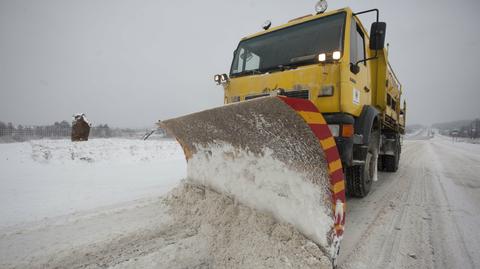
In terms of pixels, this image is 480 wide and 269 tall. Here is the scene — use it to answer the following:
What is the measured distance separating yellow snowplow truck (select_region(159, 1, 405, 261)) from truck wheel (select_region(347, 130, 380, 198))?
0.02 metres

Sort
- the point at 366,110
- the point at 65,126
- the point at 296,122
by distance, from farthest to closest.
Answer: the point at 65,126 → the point at 366,110 → the point at 296,122

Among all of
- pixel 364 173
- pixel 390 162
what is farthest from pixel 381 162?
pixel 364 173

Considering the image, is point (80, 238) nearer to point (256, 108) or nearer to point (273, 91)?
point (256, 108)

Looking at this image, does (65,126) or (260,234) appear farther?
(65,126)

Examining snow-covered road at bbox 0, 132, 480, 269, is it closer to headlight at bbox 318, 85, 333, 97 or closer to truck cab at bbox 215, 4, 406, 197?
truck cab at bbox 215, 4, 406, 197

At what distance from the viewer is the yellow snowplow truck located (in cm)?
175

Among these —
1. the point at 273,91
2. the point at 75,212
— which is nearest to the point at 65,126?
the point at 75,212

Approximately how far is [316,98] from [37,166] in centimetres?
695

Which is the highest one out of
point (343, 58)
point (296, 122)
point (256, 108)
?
point (343, 58)

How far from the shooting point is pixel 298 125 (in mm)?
1729

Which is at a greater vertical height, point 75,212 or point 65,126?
point 65,126

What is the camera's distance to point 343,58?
269 cm

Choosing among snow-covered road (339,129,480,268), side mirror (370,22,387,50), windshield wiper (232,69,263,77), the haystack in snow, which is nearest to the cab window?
side mirror (370,22,387,50)

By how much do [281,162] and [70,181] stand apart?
4675 mm
